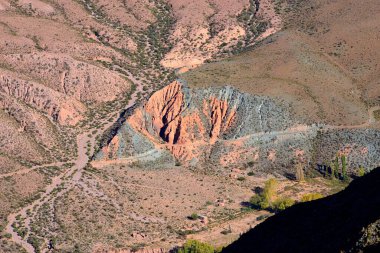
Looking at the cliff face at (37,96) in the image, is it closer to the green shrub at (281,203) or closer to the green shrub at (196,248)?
the green shrub at (281,203)

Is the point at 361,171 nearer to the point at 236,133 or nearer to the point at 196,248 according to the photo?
the point at 236,133

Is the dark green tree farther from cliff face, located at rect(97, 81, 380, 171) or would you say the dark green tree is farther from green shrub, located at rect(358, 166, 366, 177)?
green shrub, located at rect(358, 166, 366, 177)

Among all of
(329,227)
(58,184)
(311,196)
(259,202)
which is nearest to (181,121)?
(259,202)

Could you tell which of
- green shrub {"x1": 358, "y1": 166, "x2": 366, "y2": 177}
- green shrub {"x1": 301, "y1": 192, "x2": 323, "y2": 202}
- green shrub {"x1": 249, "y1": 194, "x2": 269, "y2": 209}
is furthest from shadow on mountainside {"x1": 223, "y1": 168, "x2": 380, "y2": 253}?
green shrub {"x1": 358, "y1": 166, "x2": 366, "y2": 177}

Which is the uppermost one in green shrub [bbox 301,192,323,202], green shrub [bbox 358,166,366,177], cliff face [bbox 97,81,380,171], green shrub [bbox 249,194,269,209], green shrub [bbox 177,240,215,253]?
cliff face [bbox 97,81,380,171]

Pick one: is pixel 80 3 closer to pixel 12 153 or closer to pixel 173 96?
pixel 173 96

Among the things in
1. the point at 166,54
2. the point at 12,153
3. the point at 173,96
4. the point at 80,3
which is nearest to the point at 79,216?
the point at 12,153
